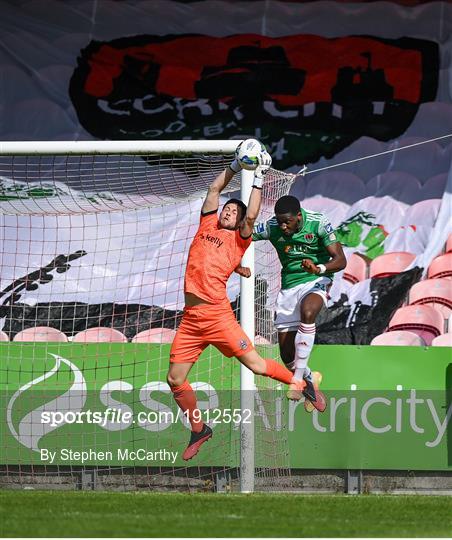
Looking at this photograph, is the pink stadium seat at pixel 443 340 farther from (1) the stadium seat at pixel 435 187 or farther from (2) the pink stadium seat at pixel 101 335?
(2) the pink stadium seat at pixel 101 335

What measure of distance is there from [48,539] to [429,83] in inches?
468

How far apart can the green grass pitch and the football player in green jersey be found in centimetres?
163

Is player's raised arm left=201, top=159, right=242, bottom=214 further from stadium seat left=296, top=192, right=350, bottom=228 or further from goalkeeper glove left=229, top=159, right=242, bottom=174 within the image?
stadium seat left=296, top=192, right=350, bottom=228

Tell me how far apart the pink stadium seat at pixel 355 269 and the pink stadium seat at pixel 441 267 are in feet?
2.84

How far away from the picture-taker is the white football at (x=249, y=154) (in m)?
10.5

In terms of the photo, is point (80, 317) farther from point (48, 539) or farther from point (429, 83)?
point (48, 539)

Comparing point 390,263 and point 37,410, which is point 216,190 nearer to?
point 37,410

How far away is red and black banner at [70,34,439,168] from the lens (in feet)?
56.9

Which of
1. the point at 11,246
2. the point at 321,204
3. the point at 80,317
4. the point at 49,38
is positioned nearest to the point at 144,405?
the point at 80,317

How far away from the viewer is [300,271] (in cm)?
1119

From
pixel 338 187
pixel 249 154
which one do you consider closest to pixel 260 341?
pixel 249 154

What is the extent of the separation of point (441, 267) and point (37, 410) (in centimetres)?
583

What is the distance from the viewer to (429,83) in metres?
17.4

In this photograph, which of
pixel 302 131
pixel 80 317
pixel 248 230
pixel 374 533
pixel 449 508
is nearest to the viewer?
pixel 374 533
